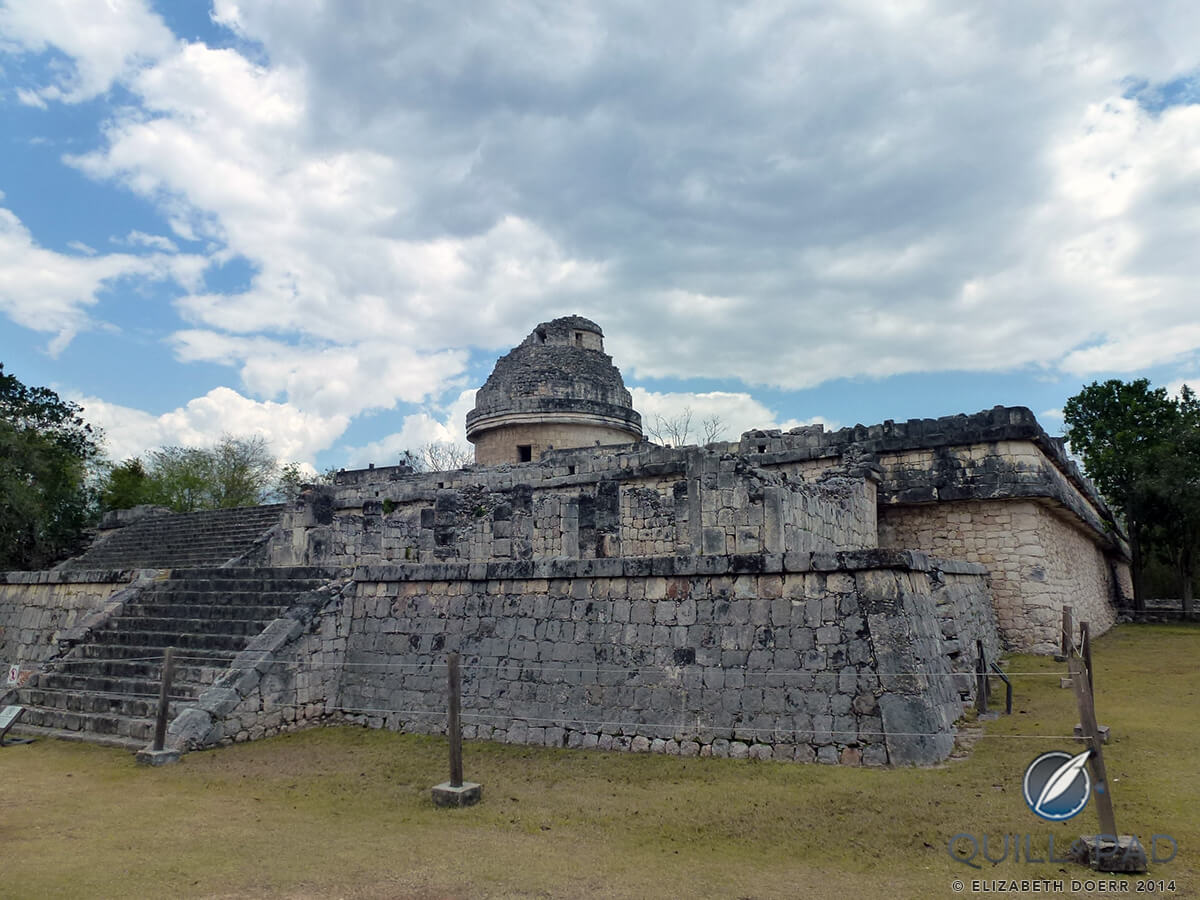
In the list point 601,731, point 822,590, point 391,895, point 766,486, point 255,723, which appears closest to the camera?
point 391,895

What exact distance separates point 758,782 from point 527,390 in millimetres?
18907

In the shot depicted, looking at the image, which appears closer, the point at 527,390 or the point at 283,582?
Result: the point at 283,582

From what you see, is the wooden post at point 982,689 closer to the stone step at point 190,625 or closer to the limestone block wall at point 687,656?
the limestone block wall at point 687,656

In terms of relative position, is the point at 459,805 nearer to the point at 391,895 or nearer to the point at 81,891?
the point at 391,895

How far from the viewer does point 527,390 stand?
24703mm

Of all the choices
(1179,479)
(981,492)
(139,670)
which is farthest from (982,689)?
(1179,479)

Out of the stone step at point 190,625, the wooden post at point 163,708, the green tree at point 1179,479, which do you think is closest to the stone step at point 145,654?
the stone step at point 190,625

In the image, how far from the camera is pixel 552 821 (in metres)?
6.12

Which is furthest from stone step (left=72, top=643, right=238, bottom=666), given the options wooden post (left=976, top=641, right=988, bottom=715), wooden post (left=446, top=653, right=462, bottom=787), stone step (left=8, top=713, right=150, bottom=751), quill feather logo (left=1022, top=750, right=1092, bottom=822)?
quill feather logo (left=1022, top=750, right=1092, bottom=822)

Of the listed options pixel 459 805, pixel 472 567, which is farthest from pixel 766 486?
pixel 459 805

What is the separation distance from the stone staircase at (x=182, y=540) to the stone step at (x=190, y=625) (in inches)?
344

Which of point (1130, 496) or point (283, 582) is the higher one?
point (1130, 496)

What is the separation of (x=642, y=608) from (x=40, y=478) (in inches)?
946

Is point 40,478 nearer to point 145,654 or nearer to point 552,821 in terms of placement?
point 145,654
